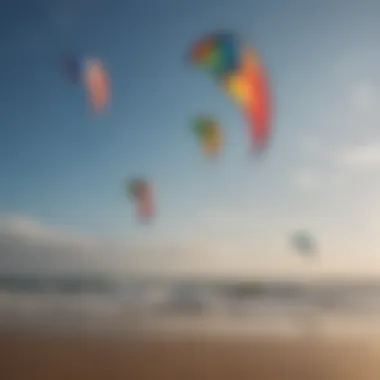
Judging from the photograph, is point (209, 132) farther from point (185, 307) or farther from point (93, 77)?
point (185, 307)

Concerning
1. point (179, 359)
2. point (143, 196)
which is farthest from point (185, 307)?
point (143, 196)

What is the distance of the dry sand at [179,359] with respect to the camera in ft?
5.58

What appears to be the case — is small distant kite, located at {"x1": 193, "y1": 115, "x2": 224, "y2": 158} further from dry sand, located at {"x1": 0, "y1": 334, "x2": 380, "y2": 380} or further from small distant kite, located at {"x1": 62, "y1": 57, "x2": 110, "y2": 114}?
dry sand, located at {"x1": 0, "y1": 334, "x2": 380, "y2": 380}

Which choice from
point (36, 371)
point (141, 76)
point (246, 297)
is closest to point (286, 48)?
point (141, 76)

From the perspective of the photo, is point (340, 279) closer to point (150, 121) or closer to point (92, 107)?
point (150, 121)

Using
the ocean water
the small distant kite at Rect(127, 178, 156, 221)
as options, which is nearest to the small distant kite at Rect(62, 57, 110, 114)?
the small distant kite at Rect(127, 178, 156, 221)

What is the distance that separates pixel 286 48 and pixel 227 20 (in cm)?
15

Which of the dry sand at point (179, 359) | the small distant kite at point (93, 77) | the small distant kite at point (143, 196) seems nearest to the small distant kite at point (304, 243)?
the dry sand at point (179, 359)

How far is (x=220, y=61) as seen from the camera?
1.77 m

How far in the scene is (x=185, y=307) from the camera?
174 cm

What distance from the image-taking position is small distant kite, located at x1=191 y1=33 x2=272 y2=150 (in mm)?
1770

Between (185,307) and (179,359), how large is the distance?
0.12 metres

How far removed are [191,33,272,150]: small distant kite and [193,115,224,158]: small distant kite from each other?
74 millimetres

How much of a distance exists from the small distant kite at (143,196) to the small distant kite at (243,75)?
10.6 inches
